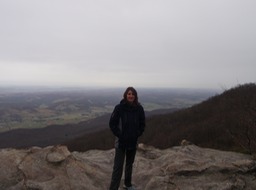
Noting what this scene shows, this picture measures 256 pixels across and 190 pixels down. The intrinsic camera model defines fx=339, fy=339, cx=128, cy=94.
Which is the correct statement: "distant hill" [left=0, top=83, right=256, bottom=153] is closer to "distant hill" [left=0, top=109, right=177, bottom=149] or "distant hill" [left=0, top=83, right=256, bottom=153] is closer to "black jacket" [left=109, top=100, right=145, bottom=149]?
"black jacket" [left=109, top=100, right=145, bottom=149]

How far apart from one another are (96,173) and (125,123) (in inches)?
117

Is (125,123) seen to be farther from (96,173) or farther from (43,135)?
(43,135)

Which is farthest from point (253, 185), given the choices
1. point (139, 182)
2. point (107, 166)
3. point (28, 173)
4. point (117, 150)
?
point (28, 173)

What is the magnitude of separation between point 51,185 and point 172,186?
145 inches

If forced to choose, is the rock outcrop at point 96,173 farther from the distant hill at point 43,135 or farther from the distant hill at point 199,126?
the distant hill at point 43,135

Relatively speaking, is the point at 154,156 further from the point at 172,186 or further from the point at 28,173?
the point at 28,173

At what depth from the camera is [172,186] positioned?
10461 mm

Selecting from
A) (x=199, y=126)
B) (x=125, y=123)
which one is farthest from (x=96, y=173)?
(x=199, y=126)

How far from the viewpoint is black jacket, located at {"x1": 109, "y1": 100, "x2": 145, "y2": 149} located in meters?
9.45

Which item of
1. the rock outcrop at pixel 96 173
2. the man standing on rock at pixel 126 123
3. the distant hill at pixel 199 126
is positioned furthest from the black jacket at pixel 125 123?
the distant hill at pixel 199 126

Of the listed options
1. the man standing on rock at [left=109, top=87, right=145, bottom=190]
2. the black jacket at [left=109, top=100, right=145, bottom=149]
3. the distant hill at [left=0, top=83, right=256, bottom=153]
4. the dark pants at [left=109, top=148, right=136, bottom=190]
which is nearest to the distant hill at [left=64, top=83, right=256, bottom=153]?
the distant hill at [left=0, top=83, right=256, bottom=153]

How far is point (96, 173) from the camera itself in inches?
455

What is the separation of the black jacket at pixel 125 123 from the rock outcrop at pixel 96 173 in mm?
1892

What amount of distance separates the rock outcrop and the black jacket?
6.21 feet
